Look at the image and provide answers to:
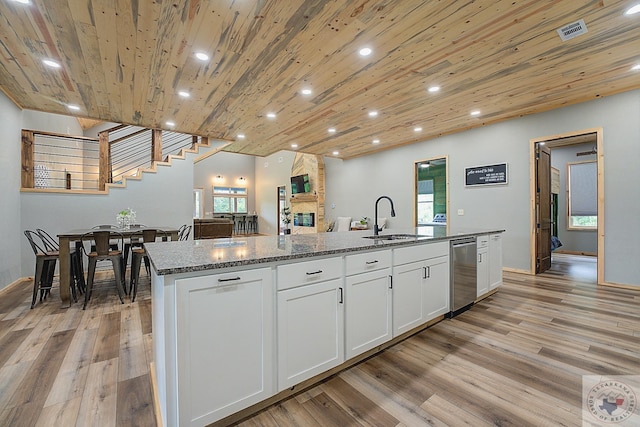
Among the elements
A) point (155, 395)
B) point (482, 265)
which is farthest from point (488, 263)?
point (155, 395)

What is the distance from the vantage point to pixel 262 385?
4.95 ft

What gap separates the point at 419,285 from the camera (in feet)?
8.05

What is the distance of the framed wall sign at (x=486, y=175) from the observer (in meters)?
5.21

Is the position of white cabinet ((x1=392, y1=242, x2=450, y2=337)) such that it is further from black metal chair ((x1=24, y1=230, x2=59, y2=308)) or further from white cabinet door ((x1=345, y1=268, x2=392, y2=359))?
black metal chair ((x1=24, y1=230, x2=59, y2=308))

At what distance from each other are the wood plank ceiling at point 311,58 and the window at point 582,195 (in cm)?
379

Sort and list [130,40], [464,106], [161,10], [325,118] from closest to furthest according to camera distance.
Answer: [161,10] < [130,40] < [464,106] < [325,118]

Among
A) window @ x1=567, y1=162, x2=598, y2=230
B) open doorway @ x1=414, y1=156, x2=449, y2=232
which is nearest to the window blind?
window @ x1=567, y1=162, x2=598, y2=230

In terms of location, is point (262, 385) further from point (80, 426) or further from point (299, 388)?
point (80, 426)

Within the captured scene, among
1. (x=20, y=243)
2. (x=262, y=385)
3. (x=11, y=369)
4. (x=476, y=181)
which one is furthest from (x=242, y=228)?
(x=262, y=385)

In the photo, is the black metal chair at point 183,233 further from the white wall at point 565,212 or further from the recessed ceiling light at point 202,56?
the white wall at point 565,212

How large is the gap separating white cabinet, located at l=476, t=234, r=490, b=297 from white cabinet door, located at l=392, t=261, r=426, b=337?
1252 mm

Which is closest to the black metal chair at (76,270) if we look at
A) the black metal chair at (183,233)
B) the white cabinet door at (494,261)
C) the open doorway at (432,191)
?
the black metal chair at (183,233)

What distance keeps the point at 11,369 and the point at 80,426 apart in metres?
1.08

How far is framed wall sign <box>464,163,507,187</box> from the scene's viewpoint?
5207mm
